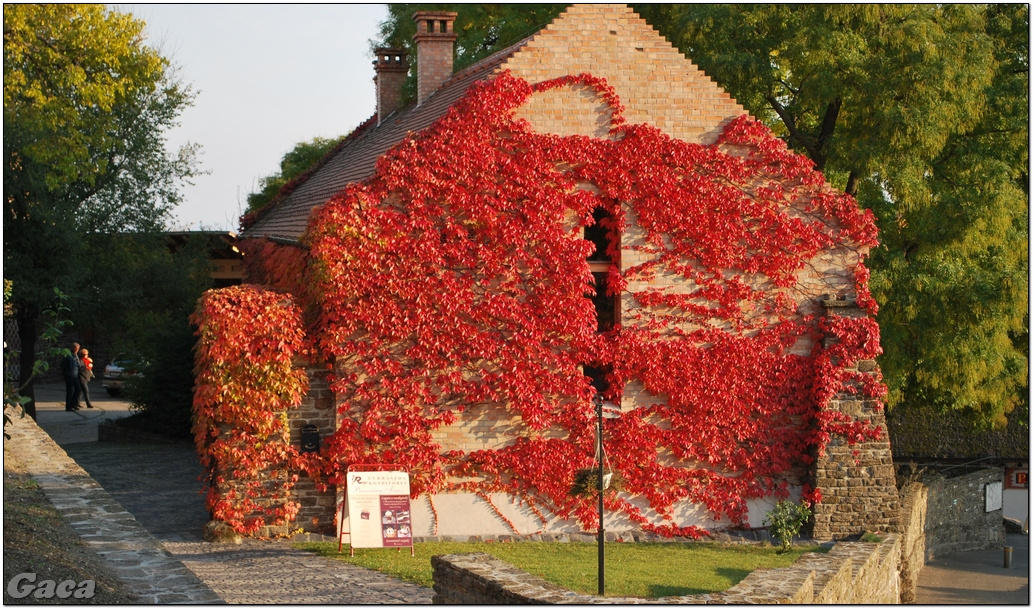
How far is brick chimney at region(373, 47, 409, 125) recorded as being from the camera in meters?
24.5

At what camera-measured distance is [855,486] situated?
14953mm

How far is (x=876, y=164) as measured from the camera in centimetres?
1800

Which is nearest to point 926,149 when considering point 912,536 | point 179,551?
point 912,536

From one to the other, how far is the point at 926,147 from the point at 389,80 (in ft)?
39.2

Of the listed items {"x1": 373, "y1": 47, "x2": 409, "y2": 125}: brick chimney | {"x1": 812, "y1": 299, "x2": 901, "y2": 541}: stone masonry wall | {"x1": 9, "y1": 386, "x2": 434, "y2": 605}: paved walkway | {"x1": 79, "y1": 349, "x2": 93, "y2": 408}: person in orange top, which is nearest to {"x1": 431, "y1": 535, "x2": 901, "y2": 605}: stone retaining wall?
{"x1": 9, "y1": 386, "x2": 434, "y2": 605}: paved walkway

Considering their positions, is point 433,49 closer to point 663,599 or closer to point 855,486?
point 855,486

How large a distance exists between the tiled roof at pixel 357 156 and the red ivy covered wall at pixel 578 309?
4.69 ft

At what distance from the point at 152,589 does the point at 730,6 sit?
592 inches

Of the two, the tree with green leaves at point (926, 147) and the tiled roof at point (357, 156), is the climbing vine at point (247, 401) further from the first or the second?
the tree with green leaves at point (926, 147)

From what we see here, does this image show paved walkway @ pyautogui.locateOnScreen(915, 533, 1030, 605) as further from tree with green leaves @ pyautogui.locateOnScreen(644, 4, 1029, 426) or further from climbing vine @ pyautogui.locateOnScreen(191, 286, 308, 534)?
climbing vine @ pyautogui.locateOnScreen(191, 286, 308, 534)

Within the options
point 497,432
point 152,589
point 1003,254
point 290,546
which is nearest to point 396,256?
point 497,432

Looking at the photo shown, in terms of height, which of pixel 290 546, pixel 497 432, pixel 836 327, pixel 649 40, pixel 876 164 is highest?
pixel 649 40

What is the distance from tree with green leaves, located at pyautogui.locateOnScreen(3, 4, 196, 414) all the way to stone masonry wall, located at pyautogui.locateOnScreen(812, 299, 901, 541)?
11.8 metres

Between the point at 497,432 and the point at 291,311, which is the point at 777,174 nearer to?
the point at 497,432
